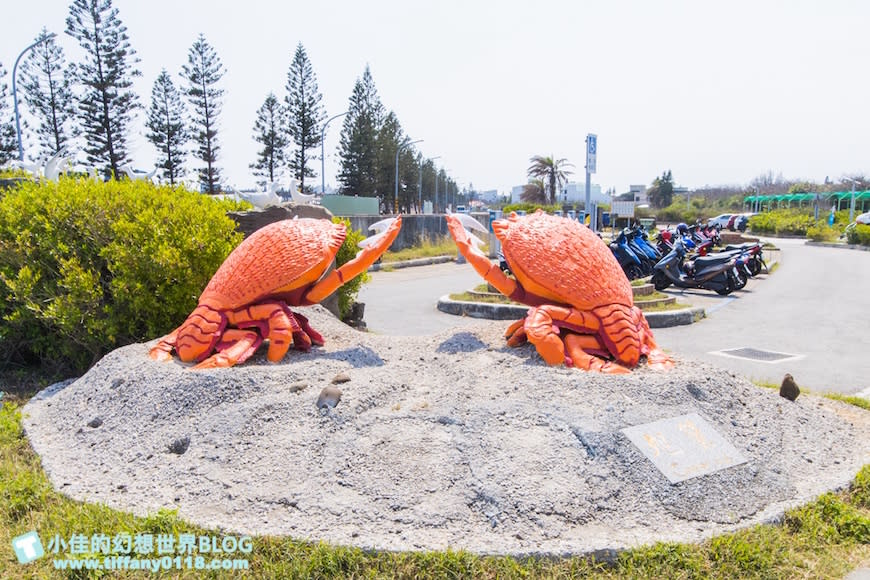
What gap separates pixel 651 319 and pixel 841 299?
5.47 meters

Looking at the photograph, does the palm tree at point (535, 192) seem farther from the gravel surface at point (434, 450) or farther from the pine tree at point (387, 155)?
the gravel surface at point (434, 450)

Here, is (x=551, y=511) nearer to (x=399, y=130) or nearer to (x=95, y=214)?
(x=95, y=214)

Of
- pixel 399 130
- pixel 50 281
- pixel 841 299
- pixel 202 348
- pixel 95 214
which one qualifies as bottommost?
pixel 841 299

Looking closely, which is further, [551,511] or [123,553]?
[551,511]

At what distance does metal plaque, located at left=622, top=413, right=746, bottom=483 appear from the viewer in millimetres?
3160

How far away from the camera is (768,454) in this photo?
3.50m

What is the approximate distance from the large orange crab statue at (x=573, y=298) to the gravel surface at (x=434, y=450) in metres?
0.26

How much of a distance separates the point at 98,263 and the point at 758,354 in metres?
7.26

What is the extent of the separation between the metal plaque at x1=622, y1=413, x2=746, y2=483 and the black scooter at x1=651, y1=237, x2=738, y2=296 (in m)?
8.98

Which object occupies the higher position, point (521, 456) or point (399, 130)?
point (399, 130)

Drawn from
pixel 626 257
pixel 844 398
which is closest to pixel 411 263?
pixel 626 257

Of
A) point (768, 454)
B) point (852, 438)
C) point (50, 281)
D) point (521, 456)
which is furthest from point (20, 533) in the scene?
point (852, 438)

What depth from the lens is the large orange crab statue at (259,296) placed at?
443 centimetres

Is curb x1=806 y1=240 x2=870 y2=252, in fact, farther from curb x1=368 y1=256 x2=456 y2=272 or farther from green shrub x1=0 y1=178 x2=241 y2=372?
green shrub x1=0 y1=178 x2=241 y2=372
